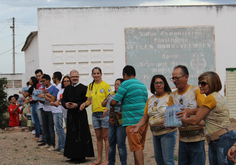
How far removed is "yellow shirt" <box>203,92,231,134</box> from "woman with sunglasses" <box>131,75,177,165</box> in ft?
3.05

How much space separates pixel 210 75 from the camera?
11.3ft

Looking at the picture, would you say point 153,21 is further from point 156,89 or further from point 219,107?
point 219,107

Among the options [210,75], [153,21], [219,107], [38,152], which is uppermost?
[153,21]

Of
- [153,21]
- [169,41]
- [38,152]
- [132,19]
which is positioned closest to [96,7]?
[132,19]

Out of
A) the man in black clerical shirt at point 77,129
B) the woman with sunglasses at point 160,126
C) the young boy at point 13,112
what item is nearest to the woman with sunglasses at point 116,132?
the man in black clerical shirt at point 77,129

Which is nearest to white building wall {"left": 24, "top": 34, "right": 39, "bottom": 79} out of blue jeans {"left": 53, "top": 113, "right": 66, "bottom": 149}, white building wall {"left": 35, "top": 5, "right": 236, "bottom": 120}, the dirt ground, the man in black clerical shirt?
white building wall {"left": 35, "top": 5, "right": 236, "bottom": 120}

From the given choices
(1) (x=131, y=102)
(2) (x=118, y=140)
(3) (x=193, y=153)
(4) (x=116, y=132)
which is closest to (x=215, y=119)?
(3) (x=193, y=153)

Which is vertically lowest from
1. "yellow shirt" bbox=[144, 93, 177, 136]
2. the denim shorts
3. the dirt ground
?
the dirt ground

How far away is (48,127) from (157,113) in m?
4.93

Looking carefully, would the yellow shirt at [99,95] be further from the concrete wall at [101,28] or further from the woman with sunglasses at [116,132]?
the concrete wall at [101,28]

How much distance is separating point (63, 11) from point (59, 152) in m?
6.83

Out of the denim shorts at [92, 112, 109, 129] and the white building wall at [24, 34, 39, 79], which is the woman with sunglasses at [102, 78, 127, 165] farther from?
the white building wall at [24, 34, 39, 79]

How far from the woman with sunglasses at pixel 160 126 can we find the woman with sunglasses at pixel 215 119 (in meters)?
0.87

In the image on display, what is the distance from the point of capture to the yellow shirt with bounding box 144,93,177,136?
14.3 ft
